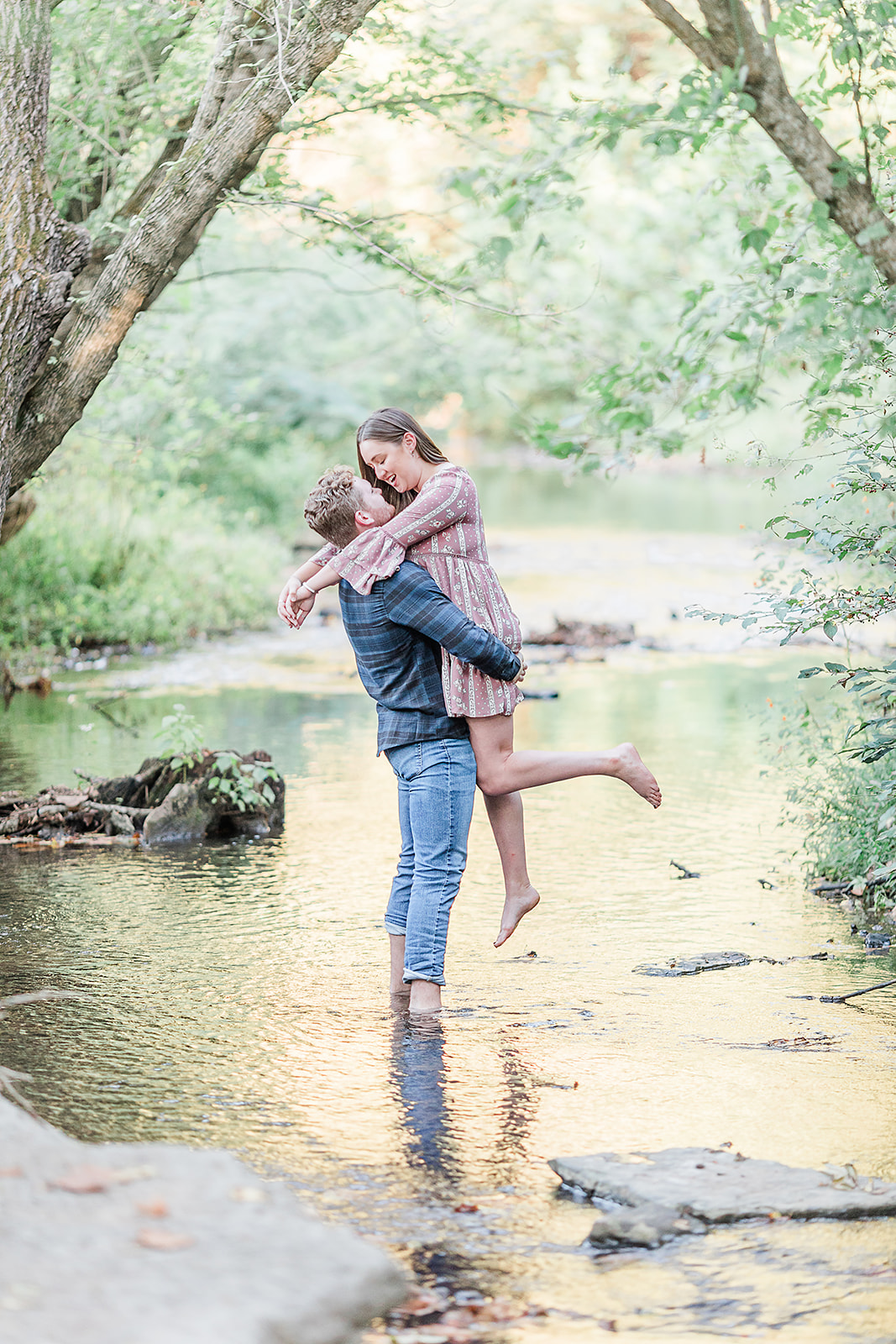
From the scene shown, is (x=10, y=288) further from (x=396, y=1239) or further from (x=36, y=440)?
(x=396, y=1239)

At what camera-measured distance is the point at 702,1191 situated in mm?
3518

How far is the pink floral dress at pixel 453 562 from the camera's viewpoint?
15.6 ft

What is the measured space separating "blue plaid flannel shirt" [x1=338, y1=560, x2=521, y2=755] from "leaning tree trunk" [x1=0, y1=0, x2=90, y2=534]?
223 centimetres

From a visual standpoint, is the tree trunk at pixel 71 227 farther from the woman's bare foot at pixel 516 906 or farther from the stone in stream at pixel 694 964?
the stone in stream at pixel 694 964

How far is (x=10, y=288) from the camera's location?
618 cm

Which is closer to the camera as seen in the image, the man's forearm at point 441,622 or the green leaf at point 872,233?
the green leaf at point 872,233

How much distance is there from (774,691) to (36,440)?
722 cm

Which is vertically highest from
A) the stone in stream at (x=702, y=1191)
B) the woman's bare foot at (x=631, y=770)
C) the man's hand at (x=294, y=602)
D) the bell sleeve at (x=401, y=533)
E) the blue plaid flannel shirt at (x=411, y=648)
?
the bell sleeve at (x=401, y=533)

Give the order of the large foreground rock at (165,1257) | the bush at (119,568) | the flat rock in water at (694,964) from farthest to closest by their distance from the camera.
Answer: the bush at (119,568)
the flat rock in water at (694,964)
the large foreground rock at (165,1257)

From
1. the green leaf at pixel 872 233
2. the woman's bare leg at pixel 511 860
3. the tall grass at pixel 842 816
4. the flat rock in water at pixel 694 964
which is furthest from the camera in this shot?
the tall grass at pixel 842 816

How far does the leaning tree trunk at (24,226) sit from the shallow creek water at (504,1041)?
221 centimetres

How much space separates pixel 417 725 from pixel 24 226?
3048 mm

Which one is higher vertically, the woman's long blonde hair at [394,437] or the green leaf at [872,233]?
the green leaf at [872,233]

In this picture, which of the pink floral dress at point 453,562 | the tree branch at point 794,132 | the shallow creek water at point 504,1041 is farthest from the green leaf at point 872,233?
the shallow creek water at point 504,1041
